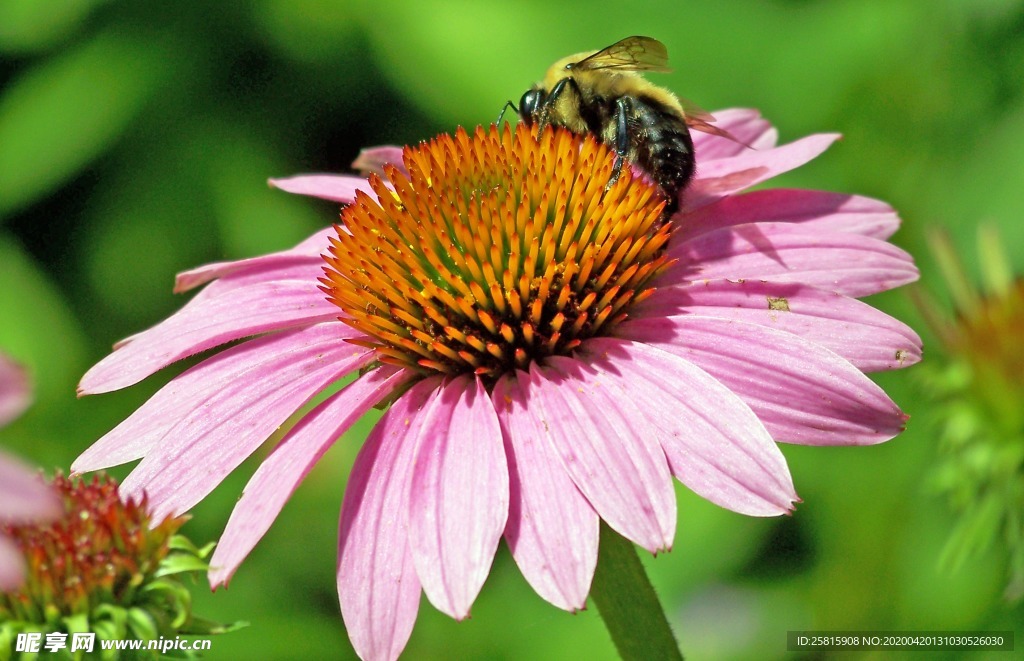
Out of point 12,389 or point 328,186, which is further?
point 328,186

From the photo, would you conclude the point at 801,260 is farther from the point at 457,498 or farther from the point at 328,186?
the point at 328,186

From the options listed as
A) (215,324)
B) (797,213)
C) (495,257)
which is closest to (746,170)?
(797,213)

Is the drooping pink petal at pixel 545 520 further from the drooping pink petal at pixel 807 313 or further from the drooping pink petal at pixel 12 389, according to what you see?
the drooping pink petal at pixel 12 389

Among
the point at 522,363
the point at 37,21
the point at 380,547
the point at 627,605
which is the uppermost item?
the point at 37,21

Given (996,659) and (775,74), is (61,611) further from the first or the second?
(775,74)

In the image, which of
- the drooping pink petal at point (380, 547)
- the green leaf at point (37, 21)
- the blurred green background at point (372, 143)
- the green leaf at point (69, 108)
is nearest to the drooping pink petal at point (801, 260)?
the drooping pink petal at point (380, 547)

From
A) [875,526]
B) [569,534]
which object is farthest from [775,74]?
[569,534]

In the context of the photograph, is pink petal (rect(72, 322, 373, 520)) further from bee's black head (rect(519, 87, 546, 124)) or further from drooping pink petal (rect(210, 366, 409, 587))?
bee's black head (rect(519, 87, 546, 124))

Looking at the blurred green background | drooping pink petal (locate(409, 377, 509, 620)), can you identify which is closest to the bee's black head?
drooping pink petal (locate(409, 377, 509, 620))
